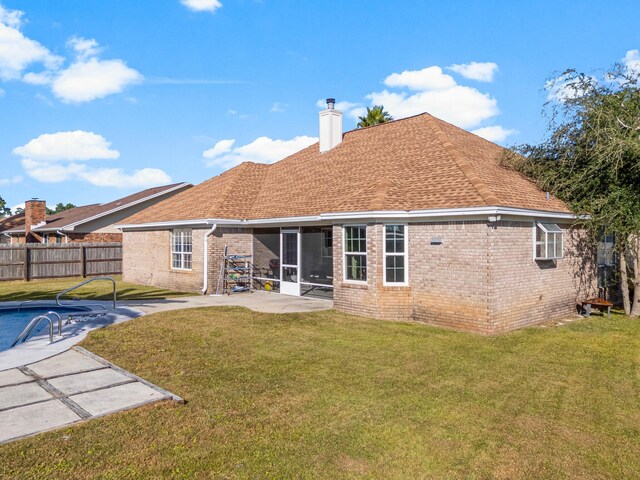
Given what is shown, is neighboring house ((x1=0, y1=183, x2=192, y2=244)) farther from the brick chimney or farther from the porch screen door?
the porch screen door

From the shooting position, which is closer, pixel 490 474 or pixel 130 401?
pixel 490 474

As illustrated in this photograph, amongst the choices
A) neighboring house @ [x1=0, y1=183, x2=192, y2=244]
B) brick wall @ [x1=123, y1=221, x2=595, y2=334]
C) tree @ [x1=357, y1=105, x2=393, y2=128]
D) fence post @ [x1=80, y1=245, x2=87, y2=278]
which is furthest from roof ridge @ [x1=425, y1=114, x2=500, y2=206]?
neighboring house @ [x1=0, y1=183, x2=192, y2=244]

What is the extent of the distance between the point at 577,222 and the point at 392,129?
8.00m

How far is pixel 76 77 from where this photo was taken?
29422mm

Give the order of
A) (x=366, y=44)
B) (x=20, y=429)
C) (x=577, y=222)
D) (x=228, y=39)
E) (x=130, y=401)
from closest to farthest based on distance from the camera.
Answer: (x=20, y=429), (x=130, y=401), (x=577, y=222), (x=228, y=39), (x=366, y=44)

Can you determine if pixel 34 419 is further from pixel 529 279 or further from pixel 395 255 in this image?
pixel 529 279

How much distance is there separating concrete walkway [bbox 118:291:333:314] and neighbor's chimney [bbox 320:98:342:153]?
7.59 meters

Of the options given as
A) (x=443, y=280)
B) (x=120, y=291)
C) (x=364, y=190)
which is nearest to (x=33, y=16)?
(x=120, y=291)

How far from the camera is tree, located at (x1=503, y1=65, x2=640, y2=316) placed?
12.4 metres

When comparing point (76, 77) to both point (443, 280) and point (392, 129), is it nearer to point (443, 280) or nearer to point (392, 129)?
point (392, 129)

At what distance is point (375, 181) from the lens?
14.1 m

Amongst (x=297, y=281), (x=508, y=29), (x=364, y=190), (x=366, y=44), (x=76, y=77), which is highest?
(x=76, y=77)

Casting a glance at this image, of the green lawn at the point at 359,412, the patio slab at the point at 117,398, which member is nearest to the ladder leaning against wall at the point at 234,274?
the green lawn at the point at 359,412

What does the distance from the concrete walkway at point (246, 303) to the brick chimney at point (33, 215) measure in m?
23.7
